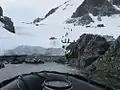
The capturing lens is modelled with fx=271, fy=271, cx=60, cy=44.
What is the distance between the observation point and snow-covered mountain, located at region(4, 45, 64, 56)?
63.8 m

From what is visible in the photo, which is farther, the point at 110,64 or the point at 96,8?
the point at 96,8

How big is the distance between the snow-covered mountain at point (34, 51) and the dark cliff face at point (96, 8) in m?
55.0

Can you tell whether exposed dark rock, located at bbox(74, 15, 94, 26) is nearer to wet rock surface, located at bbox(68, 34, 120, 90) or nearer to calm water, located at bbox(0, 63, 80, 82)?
wet rock surface, located at bbox(68, 34, 120, 90)

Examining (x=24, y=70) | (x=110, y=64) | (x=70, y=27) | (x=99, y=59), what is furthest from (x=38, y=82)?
(x=70, y=27)

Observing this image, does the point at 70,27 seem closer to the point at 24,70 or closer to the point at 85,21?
the point at 85,21

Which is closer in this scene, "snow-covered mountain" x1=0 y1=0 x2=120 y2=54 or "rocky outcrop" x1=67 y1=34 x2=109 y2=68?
"rocky outcrop" x1=67 y1=34 x2=109 y2=68

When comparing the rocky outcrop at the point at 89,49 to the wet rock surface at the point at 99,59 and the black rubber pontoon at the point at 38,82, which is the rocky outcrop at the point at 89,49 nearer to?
the wet rock surface at the point at 99,59

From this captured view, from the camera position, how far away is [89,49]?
169ft

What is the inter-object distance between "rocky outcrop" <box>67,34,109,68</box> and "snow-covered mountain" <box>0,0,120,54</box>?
15562mm

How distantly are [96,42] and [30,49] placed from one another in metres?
21.2

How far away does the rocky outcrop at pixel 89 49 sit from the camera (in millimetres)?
47269

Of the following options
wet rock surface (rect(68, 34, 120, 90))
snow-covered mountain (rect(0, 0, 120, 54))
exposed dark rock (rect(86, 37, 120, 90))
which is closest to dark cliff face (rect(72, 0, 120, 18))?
snow-covered mountain (rect(0, 0, 120, 54))

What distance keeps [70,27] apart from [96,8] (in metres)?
32.2

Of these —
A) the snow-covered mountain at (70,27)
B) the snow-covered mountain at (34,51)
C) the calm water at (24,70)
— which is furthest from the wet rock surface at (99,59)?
the snow-covered mountain at (70,27)
